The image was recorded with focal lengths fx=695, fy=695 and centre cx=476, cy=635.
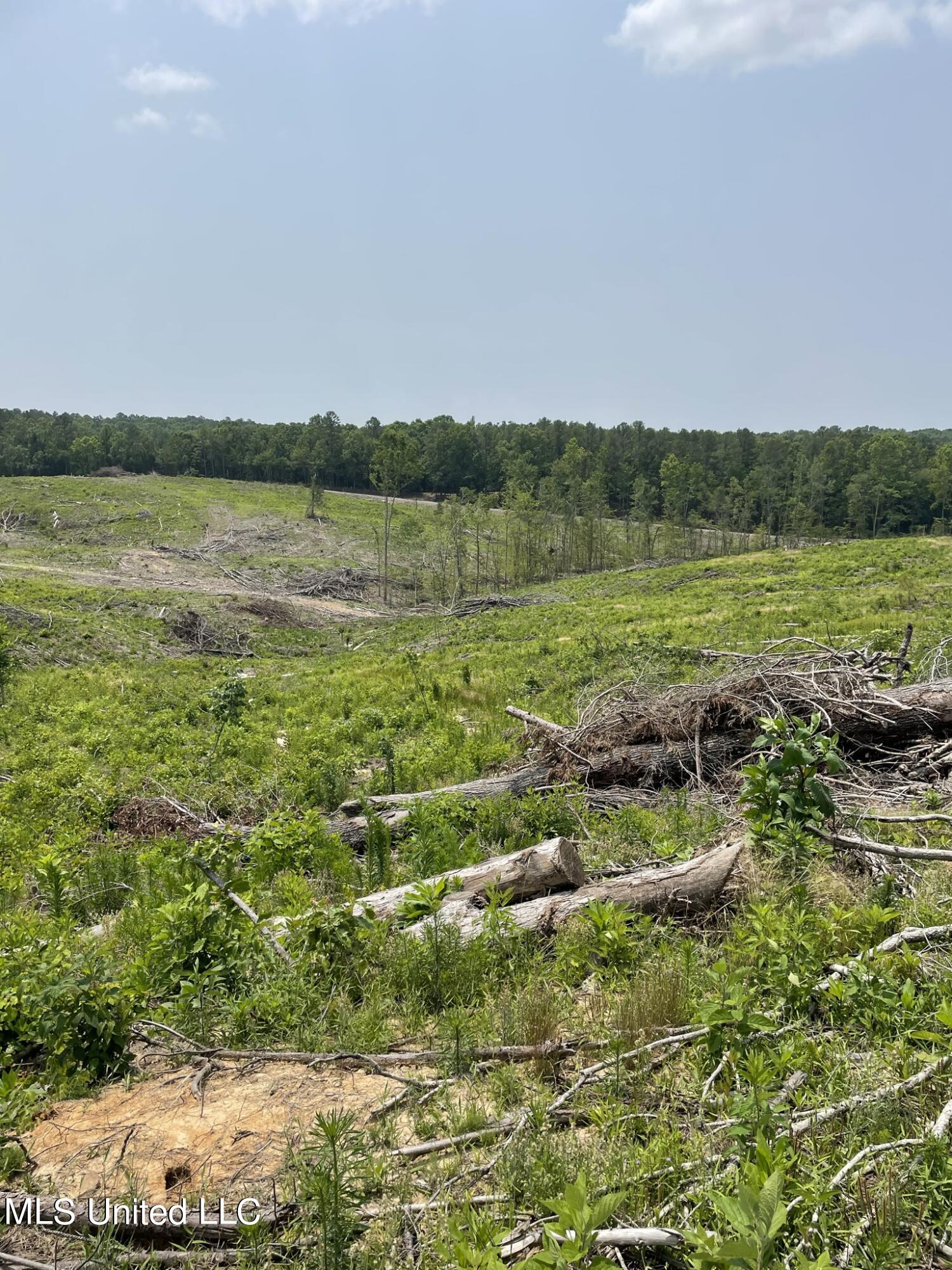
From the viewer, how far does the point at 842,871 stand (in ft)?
15.9

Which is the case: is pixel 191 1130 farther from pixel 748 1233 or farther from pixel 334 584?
pixel 334 584

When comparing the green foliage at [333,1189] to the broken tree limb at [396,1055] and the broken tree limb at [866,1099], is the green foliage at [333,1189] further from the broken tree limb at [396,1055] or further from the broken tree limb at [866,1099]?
the broken tree limb at [866,1099]

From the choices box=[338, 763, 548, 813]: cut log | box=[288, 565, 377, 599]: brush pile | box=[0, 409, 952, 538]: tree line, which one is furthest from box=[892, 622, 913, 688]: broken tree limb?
box=[0, 409, 952, 538]: tree line

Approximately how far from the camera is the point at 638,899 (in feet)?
16.1

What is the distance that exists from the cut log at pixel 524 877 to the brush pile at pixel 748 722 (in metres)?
2.35

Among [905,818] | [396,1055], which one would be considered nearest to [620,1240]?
[396,1055]

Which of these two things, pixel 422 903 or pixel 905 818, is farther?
pixel 905 818

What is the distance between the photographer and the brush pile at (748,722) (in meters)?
7.20

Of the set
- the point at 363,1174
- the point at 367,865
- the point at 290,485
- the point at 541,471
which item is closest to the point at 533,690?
the point at 367,865

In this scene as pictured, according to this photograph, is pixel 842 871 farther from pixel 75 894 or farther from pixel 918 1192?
pixel 75 894

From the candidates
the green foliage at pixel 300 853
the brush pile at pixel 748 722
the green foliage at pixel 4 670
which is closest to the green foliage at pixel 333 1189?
the green foliage at pixel 300 853

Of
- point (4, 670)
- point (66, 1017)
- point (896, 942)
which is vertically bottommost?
point (4, 670)

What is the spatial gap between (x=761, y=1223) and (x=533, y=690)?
1191 centimetres

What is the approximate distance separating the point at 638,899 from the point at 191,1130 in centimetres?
303
